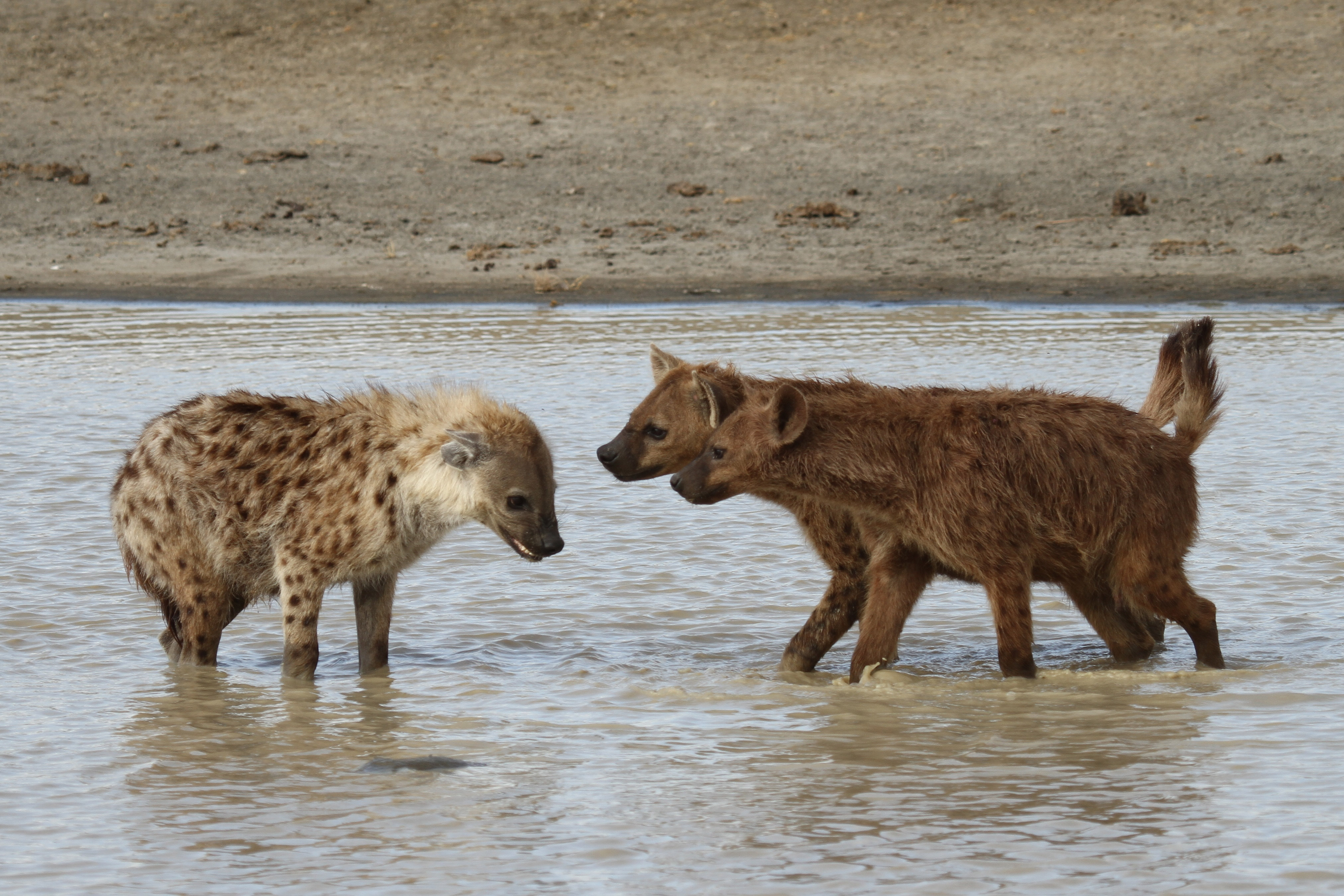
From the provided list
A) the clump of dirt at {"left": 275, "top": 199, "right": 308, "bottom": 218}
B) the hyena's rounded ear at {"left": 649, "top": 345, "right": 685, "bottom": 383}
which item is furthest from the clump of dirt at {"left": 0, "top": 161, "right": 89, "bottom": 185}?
the hyena's rounded ear at {"left": 649, "top": 345, "right": 685, "bottom": 383}

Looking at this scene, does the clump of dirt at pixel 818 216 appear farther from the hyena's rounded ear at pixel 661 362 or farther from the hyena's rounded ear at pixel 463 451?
the hyena's rounded ear at pixel 463 451

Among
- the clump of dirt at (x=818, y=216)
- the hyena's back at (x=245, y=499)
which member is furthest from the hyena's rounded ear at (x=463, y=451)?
the clump of dirt at (x=818, y=216)

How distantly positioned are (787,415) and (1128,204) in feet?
36.1

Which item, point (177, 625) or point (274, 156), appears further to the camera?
point (274, 156)

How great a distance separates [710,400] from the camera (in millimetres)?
5648

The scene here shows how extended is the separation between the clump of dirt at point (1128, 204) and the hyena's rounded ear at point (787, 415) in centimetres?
1093

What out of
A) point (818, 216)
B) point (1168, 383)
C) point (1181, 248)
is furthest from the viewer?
point (818, 216)

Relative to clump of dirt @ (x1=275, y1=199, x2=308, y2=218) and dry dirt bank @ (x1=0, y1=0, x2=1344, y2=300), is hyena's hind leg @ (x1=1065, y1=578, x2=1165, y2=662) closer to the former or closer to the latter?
dry dirt bank @ (x1=0, y1=0, x2=1344, y2=300)

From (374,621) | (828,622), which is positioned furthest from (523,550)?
(828,622)

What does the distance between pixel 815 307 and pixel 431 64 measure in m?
7.81

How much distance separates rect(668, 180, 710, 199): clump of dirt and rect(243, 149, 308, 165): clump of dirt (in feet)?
12.0

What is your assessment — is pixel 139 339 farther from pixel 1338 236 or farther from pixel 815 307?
pixel 1338 236

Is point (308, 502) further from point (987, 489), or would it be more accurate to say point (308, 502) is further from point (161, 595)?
point (987, 489)

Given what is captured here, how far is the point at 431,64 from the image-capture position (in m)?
20.1
